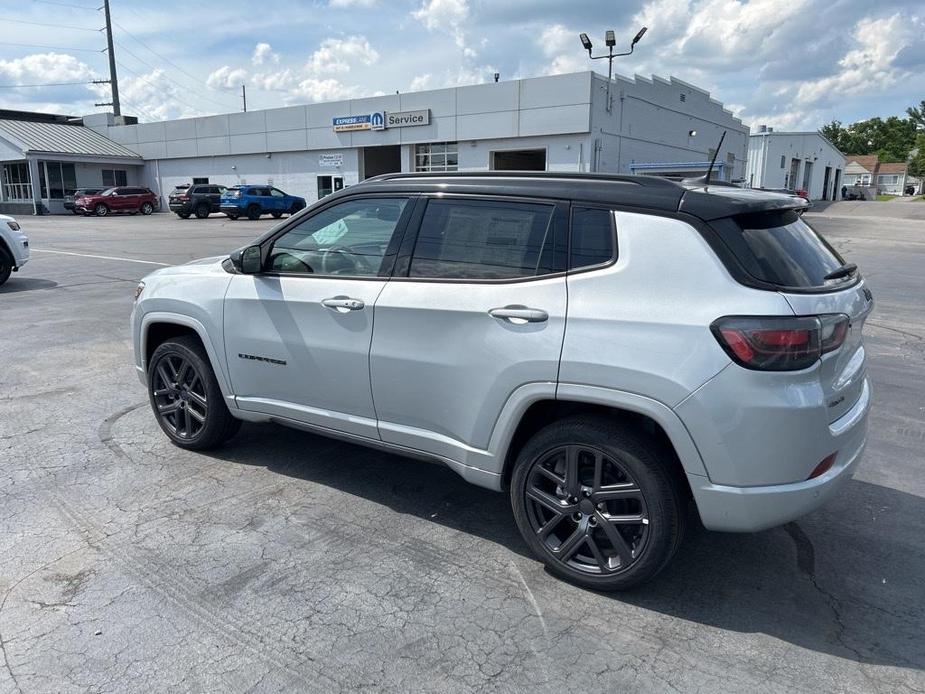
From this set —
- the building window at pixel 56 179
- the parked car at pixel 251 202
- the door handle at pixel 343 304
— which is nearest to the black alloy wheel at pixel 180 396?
the door handle at pixel 343 304

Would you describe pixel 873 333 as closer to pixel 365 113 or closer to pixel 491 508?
pixel 491 508

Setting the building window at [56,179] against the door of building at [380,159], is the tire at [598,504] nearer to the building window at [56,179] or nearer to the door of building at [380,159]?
the door of building at [380,159]

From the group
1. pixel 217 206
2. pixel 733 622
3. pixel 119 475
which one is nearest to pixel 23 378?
pixel 119 475

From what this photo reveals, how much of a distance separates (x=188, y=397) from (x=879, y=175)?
425 feet

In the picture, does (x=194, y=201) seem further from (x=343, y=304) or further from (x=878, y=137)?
(x=878, y=137)

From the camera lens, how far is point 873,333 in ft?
29.8

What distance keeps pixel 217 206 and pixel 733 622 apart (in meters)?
41.2

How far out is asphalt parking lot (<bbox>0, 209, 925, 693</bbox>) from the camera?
272 centimetres

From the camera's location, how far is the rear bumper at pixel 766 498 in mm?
2883

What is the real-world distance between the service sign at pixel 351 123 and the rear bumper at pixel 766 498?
131 feet

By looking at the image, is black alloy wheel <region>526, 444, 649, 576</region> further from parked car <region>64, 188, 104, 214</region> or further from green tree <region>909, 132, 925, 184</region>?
green tree <region>909, 132, 925, 184</region>

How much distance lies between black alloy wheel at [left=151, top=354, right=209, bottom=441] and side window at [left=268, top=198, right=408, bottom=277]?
1.09 meters

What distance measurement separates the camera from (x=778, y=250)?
10.1ft

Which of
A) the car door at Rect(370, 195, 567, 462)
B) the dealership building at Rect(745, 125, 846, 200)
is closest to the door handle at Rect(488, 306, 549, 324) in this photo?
the car door at Rect(370, 195, 567, 462)
